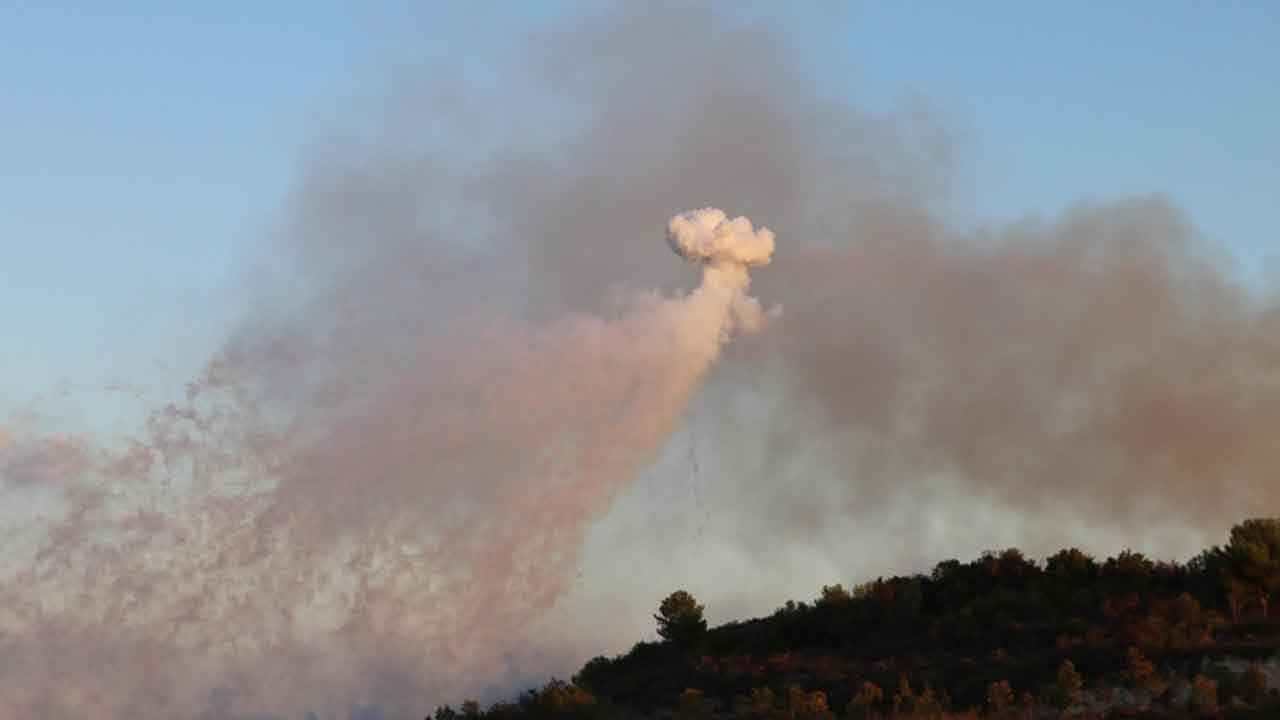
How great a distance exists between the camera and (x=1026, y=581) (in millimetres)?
68625

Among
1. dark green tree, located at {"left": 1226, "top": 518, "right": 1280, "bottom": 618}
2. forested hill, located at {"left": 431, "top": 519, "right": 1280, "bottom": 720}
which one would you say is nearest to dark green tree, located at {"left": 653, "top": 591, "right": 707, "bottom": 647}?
forested hill, located at {"left": 431, "top": 519, "right": 1280, "bottom": 720}

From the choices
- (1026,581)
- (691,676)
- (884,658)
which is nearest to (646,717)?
(691,676)

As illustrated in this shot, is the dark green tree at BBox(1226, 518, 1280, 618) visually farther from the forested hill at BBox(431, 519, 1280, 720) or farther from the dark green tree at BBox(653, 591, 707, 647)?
the dark green tree at BBox(653, 591, 707, 647)

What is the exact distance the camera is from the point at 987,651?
56.5 m

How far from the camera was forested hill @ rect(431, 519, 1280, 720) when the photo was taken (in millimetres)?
47031

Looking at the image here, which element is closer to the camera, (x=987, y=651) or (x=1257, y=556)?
(x=987, y=651)

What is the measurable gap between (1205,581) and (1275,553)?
295cm

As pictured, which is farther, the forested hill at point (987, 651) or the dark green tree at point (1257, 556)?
the dark green tree at point (1257, 556)

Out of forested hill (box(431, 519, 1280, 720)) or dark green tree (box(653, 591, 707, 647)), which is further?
dark green tree (box(653, 591, 707, 647))

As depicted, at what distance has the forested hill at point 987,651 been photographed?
4703 centimetres

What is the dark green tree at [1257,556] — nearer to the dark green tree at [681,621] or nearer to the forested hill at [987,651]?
the forested hill at [987,651]

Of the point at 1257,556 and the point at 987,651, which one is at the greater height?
the point at 1257,556

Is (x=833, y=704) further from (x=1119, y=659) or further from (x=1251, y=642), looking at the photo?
(x=1251, y=642)

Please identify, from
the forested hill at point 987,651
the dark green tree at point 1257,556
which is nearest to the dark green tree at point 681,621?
the forested hill at point 987,651
